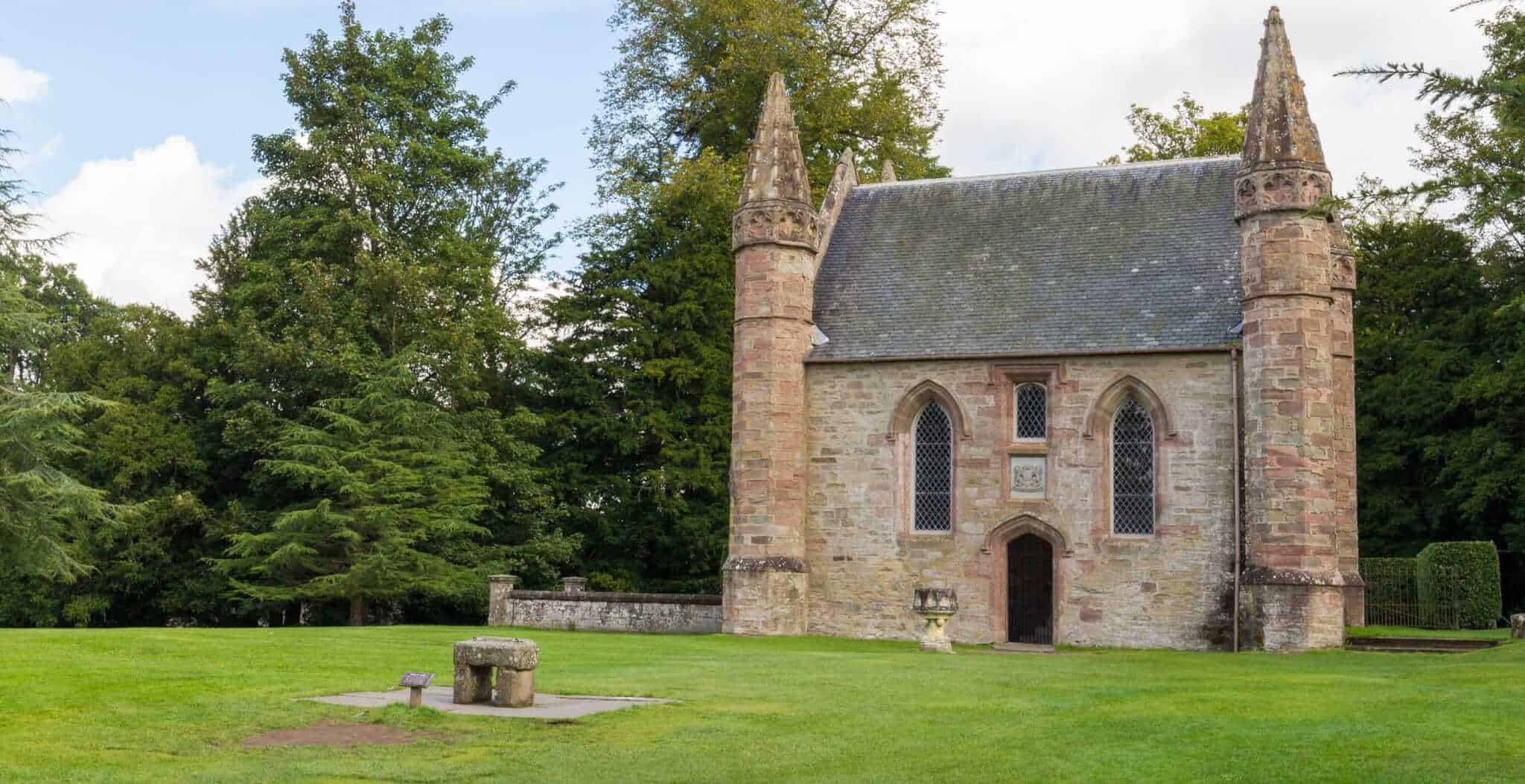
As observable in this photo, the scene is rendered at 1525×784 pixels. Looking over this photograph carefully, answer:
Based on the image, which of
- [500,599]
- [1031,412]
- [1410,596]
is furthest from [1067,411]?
[500,599]

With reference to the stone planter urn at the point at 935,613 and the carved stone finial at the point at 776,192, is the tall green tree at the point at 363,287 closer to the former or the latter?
the carved stone finial at the point at 776,192

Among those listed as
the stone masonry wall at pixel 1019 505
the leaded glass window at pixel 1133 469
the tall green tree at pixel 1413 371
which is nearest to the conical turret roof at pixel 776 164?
the stone masonry wall at pixel 1019 505

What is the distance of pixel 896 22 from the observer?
43.0m

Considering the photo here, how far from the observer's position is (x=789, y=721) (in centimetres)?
1282

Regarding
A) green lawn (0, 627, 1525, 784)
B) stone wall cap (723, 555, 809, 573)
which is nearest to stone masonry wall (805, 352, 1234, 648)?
stone wall cap (723, 555, 809, 573)

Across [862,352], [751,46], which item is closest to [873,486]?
[862,352]

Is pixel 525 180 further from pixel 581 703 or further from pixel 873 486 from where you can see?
pixel 581 703

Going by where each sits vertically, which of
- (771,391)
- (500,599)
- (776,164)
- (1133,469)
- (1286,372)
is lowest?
(500,599)

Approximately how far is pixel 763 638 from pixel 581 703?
13.5m

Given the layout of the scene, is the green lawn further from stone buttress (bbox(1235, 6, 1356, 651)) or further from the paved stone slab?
stone buttress (bbox(1235, 6, 1356, 651))

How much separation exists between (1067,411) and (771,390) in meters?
5.84

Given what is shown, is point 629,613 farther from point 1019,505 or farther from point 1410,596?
point 1410,596

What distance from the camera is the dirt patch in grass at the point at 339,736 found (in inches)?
444

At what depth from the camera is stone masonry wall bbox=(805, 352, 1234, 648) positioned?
88.6 ft
